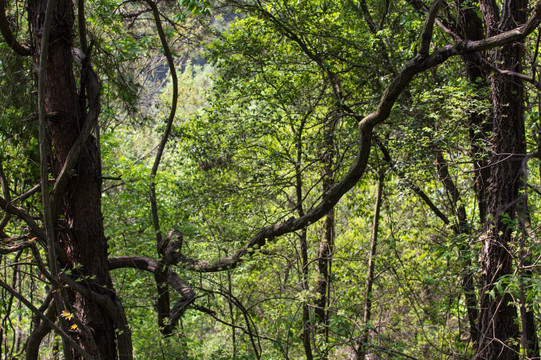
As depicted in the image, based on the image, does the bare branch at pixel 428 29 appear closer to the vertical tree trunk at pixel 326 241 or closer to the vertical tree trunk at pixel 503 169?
the vertical tree trunk at pixel 503 169

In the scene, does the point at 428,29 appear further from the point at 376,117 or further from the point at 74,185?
the point at 74,185

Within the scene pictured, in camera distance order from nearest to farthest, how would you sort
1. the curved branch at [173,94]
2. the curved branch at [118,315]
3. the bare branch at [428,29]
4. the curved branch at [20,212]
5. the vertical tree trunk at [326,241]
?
the bare branch at [428,29] < the curved branch at [20,212] < the curved branch at [118,315] < the curved branch at [173,94] < the vertical tree trunk at [326,241]

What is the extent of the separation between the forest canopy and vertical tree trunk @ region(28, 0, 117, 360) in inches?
0.5

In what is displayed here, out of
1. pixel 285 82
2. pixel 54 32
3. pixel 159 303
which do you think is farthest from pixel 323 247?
pixel 54 32

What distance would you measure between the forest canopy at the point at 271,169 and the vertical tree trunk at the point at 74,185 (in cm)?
1

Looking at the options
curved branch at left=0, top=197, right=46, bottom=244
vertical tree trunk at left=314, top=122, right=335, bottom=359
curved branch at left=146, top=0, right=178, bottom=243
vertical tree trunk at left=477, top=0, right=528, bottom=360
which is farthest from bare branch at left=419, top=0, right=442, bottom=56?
vertical tree trunk at left=314, top=122, right=335, bottom=359

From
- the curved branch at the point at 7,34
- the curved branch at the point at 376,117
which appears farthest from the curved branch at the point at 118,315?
the curved branch at the point at 7,34

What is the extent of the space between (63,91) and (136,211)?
514cm

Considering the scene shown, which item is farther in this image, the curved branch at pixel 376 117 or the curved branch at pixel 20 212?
the curved branch at pixel 20 212

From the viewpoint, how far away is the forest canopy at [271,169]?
3.07 meters

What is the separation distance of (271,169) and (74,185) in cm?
354

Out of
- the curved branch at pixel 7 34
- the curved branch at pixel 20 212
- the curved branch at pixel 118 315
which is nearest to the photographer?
the curved branch at pixel 20 212

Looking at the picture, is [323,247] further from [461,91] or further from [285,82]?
[461,91]

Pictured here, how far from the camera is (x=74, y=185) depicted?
3.17 m
